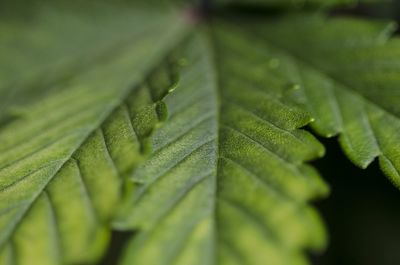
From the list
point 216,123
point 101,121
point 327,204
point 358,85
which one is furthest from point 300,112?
point 327,204

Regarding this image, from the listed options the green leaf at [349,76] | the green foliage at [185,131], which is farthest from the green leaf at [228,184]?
the green leaf at [349,76]

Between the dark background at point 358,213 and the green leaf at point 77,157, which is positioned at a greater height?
the green leaf at point 77,157

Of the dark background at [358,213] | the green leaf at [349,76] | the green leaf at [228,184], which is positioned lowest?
the dark background at [358,213]

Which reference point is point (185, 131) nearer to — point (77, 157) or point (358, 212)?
point (77, 157)

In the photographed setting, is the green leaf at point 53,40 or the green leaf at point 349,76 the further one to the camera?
the green leaf at point 53,40

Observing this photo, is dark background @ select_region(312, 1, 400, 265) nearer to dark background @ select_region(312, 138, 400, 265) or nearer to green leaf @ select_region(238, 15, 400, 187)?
dark background @ select_region(312, 138, 400, 265)

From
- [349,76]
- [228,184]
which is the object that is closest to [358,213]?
[349,76]

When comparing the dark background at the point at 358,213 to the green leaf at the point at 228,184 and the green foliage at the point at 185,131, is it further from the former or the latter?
the green leaf at the point at 228,184
